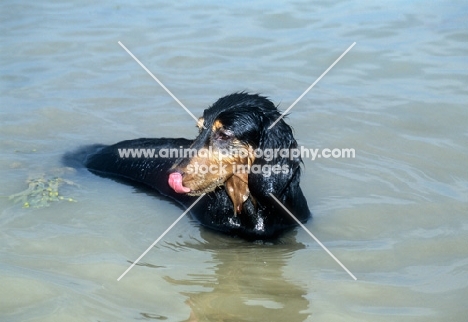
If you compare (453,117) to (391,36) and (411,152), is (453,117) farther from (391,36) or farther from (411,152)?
(391,36)

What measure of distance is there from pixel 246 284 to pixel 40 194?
2337 millimetres

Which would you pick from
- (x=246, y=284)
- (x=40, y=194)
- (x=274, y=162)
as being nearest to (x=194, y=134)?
(x=40, y=194)

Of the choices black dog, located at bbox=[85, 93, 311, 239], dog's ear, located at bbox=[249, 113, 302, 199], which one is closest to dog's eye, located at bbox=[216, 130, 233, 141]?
black dog, located at bbox=[85, 93, 311, 239]

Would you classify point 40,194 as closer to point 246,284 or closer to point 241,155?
point 241,155

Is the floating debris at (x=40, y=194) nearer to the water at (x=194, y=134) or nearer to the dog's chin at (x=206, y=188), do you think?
the water at (x=194, y=134)

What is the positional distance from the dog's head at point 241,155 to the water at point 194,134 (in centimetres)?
56

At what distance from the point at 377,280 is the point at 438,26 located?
7.07 m

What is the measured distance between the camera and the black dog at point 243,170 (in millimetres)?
5105

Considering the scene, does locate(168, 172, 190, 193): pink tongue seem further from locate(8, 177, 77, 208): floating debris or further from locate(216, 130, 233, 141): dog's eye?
locate(8, 177, 77, 208): floating debris

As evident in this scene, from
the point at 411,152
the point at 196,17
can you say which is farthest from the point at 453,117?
the point at 196,17

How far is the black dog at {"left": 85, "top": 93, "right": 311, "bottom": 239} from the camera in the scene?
5.11m

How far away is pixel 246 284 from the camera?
4793 millimetres

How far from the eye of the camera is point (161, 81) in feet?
30.2

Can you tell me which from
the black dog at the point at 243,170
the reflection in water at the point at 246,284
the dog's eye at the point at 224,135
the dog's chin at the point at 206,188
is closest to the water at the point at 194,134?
the reflection in water at the point at 246,284
